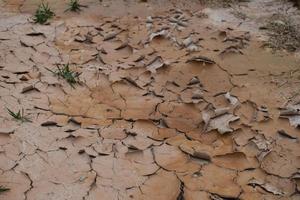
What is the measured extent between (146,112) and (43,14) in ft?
4.97

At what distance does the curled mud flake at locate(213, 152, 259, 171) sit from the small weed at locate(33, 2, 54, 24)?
2035 millimetres

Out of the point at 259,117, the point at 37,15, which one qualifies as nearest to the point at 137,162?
the point at 259,117

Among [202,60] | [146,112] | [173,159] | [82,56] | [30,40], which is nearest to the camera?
[173,159]

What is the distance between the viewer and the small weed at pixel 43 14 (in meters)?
3.72

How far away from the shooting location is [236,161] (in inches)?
95.8

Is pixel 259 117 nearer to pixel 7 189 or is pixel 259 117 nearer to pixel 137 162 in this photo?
pixel 137 162

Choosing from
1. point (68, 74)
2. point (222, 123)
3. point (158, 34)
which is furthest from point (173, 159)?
point (158, 34)

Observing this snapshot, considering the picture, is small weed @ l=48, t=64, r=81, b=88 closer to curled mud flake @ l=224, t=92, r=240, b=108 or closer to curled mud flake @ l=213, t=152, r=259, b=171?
curled mud flake @ l=224, t=92, r=240, b=108

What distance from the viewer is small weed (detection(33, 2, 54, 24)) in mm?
3723

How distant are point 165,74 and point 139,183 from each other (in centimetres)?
107

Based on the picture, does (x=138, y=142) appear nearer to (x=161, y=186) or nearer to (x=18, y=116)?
(x=161, y=186)

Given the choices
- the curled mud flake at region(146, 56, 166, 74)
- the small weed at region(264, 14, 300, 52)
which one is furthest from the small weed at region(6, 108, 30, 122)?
the small weed at region(264, 14, 300, 52)

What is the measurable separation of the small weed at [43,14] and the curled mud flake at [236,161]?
2035 millimetres

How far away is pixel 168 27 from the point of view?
3.64m
